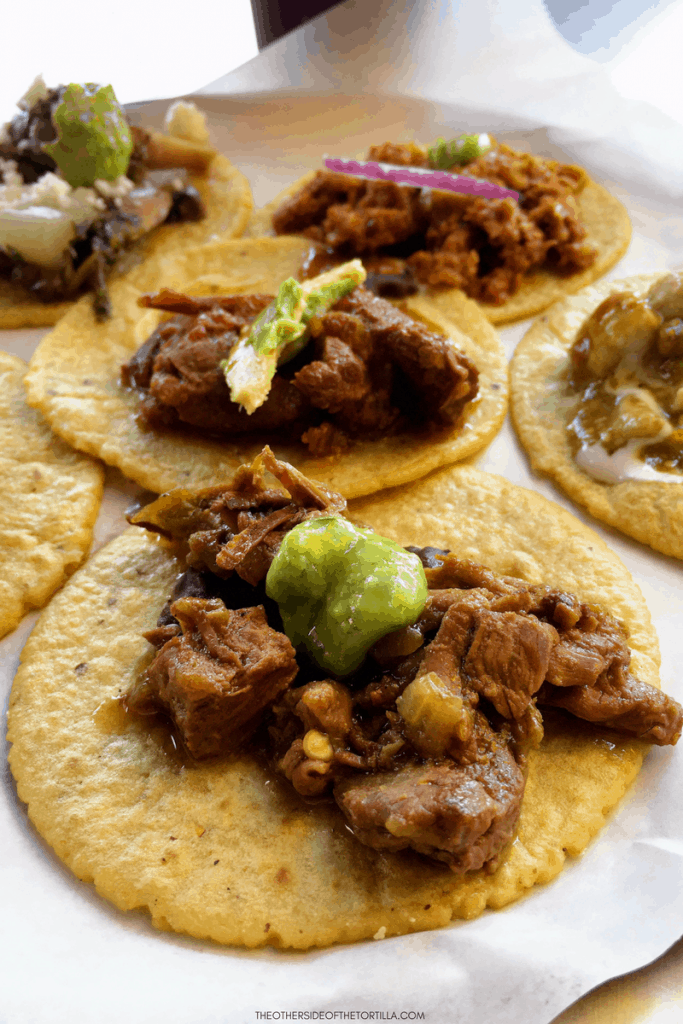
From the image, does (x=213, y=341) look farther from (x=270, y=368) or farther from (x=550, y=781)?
(x=550, y=781)

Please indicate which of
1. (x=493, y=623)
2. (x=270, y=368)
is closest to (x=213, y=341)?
(x=270, y=368)

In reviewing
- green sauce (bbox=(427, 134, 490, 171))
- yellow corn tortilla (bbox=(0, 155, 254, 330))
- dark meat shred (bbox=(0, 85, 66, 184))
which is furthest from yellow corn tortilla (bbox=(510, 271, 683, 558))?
dark meat shred (bbox=(0, 85, 66, 184))

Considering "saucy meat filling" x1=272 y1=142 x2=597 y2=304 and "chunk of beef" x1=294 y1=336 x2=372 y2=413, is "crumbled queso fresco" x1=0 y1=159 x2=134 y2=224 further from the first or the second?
"chunk of beef" x1=294 y1=336 x2=372 y2=413

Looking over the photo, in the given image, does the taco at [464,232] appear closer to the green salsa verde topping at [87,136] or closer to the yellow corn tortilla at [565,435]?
the yellow corn tortilla at [565,435]

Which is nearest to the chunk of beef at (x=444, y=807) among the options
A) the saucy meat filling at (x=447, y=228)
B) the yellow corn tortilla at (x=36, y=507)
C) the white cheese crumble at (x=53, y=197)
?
the yellow corn tortilla at (x=36, y=507)

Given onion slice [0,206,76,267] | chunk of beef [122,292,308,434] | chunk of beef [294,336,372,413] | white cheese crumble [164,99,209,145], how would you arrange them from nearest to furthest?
1. chunk of beef [294,336,372,413]
2. chunk of beef [122,292,308,434]
3. onion slice [0,206,76,267]
4. white cheese crumble [164,99,209,145]
